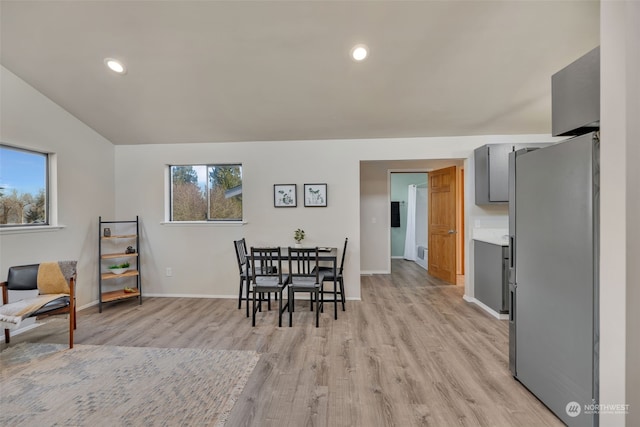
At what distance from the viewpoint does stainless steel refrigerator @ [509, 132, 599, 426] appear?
1472 mm

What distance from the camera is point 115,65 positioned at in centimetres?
275

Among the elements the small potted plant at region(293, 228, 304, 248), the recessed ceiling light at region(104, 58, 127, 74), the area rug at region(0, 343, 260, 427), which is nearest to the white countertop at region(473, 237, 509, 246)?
the small potted plant at region(293, 228, 304, 248)

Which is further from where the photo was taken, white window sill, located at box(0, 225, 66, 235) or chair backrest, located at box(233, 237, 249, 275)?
chair backrest, located at box(233, 237, 249, 275)

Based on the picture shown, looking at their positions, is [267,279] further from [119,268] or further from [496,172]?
[496,172]

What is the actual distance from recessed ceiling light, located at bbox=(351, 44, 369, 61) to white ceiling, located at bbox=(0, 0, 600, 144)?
66 mm

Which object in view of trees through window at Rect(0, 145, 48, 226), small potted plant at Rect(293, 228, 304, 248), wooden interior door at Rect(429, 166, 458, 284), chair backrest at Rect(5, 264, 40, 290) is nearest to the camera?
chair backrest at Rect(5, 264, 40, 290)

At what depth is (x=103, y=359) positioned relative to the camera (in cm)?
242

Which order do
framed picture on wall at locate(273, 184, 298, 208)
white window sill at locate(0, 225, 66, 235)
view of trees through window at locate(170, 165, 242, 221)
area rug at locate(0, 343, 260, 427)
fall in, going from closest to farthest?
area rug at locate(0, 343, 260, 427) < white window sill at locate(0, 225, 66, 235) < framed picture on wall at locate(273, 184, 298, 208) < view of trees through window at locate(170, 165, 242, 221)

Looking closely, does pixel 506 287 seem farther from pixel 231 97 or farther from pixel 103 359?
Answer: pixel 103 359

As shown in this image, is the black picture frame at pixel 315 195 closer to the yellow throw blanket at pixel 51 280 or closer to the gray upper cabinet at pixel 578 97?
the gray upper cabinet at pixel 578 97

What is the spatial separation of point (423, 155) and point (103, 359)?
433 centimetres

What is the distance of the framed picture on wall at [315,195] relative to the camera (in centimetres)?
408

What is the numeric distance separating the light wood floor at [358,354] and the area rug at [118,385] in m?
0.16

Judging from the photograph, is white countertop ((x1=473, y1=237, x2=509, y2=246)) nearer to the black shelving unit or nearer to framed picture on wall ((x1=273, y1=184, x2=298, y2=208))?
framed picture on wall ((x1=273, y1=184, x2=298, y2=208))
